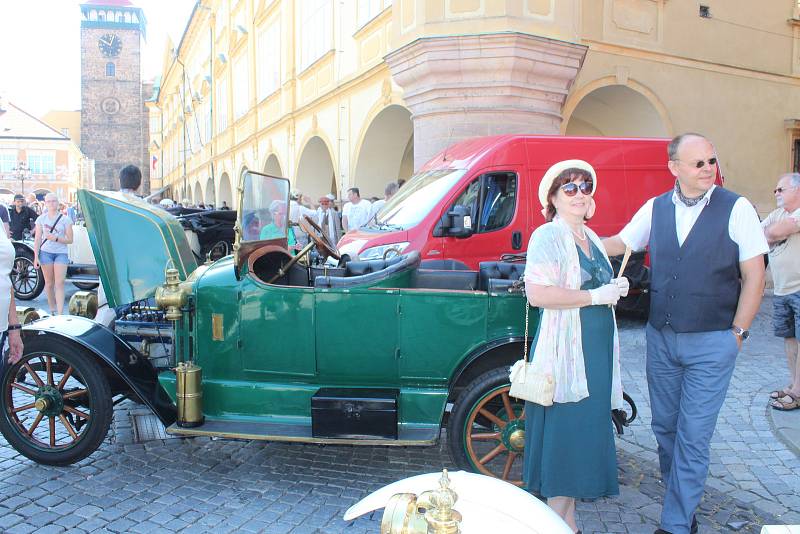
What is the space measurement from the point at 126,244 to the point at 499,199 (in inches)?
160

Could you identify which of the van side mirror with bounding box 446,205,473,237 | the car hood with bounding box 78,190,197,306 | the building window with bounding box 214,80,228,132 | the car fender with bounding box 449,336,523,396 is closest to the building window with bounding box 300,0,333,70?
the van side mirror with bounding box 446,205,473,237

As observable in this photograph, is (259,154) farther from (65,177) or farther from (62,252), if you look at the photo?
(65,177)

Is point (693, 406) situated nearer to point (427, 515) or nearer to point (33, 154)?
point (427, 515)

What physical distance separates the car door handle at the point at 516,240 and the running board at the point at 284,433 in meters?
3.69

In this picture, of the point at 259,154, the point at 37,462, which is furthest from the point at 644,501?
the point at 259,154

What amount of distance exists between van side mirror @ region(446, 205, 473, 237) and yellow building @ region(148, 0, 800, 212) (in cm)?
281

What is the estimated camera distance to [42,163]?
2844 inches

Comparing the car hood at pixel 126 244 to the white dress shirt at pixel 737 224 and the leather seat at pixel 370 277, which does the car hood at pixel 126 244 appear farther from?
the white dress shirt at pixel 737 224

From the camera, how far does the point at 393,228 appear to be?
6.89 meters

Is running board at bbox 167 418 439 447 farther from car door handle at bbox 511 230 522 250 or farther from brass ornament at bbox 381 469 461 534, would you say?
car door handle at bbox 511 230 522 250

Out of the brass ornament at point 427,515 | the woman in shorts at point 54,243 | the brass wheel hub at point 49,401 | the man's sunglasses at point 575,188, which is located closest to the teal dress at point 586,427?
the man's sunglasses at point 575,188

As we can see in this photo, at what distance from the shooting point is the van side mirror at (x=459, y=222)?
6.61m

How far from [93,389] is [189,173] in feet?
129

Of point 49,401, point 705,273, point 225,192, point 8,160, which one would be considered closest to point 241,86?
point 225,192
